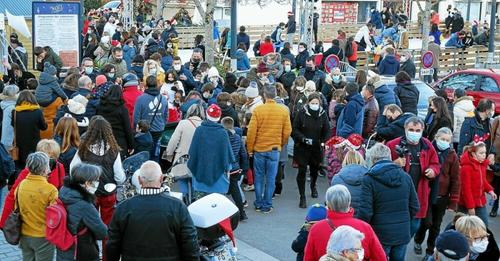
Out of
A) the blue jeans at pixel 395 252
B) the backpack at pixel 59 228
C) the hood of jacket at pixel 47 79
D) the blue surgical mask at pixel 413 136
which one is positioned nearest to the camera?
the backpack at pixel 59 228

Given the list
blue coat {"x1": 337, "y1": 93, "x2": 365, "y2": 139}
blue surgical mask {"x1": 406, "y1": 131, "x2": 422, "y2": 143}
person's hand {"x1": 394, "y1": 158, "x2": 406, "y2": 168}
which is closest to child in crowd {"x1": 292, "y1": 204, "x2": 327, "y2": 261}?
person's hand {"x1": 394, "y1": 158, "x2": 406, "y2": 168}

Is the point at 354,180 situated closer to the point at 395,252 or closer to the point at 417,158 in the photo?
the point at 395,252

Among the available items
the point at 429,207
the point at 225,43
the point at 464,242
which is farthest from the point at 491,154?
the point at 225,43

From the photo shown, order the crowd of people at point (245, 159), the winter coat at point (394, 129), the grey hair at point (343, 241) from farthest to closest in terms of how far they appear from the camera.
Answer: the winter coat at point (394, 129) → the crowd of people at point (245, 159) → the grey hair at point (343, 241)

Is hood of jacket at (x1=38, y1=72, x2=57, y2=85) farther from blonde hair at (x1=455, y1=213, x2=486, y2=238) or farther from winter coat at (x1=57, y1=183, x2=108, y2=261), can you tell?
blonde hair at (x1=455, y1=213, x2=486, y2=238)

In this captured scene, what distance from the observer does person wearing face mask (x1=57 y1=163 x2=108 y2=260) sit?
6684 millimetres

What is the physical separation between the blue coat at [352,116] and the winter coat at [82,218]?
220 inches

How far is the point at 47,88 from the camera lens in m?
11.7

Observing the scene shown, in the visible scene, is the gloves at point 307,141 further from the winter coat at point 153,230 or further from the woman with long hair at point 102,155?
the winter coat at point 153,230

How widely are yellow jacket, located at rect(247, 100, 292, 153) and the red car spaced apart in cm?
780

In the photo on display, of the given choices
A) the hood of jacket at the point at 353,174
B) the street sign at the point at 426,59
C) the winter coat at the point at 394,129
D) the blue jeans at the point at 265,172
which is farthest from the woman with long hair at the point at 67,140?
the street sign at the point at 426,59

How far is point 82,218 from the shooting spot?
264 inches

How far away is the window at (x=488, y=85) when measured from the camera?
17219mm

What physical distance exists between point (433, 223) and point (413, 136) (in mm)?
1317
